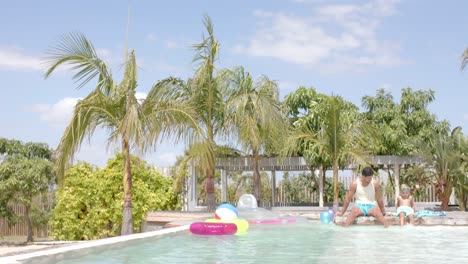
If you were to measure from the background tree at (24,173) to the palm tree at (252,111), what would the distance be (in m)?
8.08

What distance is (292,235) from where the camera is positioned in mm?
9656

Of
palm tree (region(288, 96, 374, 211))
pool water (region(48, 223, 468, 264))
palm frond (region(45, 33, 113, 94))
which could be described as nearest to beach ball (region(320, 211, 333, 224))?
pool water (region(48, 223, 468, 264))

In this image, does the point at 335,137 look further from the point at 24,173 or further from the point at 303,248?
the point at 24,173

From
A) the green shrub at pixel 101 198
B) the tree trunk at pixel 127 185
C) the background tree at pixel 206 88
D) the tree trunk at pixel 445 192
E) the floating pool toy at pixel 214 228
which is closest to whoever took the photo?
the floating pool toy at pixel 214 228

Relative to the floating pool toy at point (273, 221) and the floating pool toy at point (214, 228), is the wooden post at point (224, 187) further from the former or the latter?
the floating pool toy at point (214, 228)

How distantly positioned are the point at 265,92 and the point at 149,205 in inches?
186

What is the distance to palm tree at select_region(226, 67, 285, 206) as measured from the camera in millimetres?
15836

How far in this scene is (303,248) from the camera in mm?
7660

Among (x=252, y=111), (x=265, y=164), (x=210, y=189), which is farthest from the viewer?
(x=265, y=164)

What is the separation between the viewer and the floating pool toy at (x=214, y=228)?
942cm

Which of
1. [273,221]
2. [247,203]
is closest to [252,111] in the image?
[247,203]

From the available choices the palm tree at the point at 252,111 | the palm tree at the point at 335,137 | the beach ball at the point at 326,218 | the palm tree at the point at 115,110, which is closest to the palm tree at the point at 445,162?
the palm tree at the point at 335,137

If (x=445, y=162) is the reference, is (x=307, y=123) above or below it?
above

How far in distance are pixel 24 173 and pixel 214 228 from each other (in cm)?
1275
